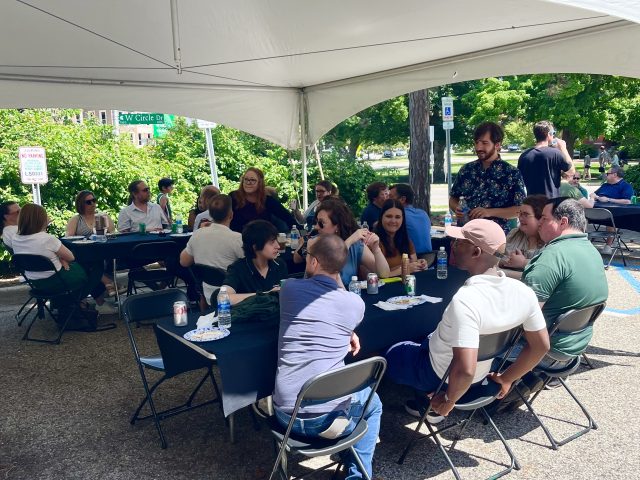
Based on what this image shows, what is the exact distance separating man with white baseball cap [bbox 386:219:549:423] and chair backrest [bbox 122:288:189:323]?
1559 millimetres

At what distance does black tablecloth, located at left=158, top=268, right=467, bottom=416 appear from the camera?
2754 mm

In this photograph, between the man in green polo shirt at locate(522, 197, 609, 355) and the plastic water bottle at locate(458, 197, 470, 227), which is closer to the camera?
the man in green polo shirt at locate(522, 197, 609, 355)

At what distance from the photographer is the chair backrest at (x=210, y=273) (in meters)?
4.61

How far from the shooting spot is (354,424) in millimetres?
2748

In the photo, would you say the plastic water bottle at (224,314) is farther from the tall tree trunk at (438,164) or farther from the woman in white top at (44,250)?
the tall tree trunk at (438,164)

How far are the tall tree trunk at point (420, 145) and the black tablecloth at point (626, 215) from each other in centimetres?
348

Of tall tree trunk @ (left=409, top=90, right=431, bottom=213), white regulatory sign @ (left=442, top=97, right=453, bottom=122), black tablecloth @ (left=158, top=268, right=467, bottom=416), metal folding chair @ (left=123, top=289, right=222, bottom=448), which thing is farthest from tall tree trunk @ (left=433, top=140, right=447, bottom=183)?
metal folding chair @ (left=123, top=289, right=222, bottom=448)

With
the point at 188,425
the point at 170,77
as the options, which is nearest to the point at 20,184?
the point at 170,77

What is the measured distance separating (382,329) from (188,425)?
1425mm

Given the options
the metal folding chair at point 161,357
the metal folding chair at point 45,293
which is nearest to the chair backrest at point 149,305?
the metal folding chair at point 161,357

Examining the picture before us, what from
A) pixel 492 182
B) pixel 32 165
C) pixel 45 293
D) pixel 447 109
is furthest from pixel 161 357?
pixel 447 109

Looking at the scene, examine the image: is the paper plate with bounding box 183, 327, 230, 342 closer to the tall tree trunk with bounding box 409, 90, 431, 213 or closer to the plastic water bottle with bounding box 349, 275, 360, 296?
the plastic water bottle with bounding box 349, 275, 360, 296

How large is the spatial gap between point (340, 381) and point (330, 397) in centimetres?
9

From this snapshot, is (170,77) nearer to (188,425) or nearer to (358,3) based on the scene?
(358,3)
